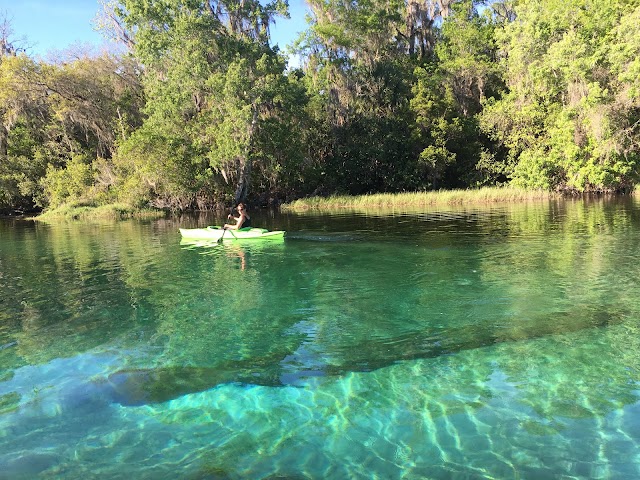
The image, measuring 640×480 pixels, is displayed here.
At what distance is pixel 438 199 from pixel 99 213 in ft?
71.8

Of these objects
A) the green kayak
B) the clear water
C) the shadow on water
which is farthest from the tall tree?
the shadow on water

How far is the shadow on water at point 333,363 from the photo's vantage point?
5.39 meters

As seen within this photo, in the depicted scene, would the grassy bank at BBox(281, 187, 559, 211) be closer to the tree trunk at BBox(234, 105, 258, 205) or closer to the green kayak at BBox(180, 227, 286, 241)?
the tree trunk at BBox(234, 105, 258, 205)

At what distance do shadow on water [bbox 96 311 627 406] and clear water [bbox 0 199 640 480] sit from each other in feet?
0.10

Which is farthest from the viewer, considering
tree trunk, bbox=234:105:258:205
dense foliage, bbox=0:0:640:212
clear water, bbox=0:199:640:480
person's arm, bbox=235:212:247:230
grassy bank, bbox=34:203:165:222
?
grassy bank, bbox=34:203:165:222

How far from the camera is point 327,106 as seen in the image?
37.8 metres

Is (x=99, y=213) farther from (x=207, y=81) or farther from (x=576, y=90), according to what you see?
(x=576, y=90)

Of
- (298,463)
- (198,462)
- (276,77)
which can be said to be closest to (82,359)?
(198,462)

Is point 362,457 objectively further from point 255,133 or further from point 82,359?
point 255,133

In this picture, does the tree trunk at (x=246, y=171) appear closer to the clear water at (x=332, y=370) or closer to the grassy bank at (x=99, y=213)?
the grassy bank at (x=99, y=213)

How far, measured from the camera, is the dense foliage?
27.7 m

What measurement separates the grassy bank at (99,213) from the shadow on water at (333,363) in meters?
27.7

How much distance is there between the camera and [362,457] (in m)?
4.03

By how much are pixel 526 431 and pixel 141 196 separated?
107 feet
